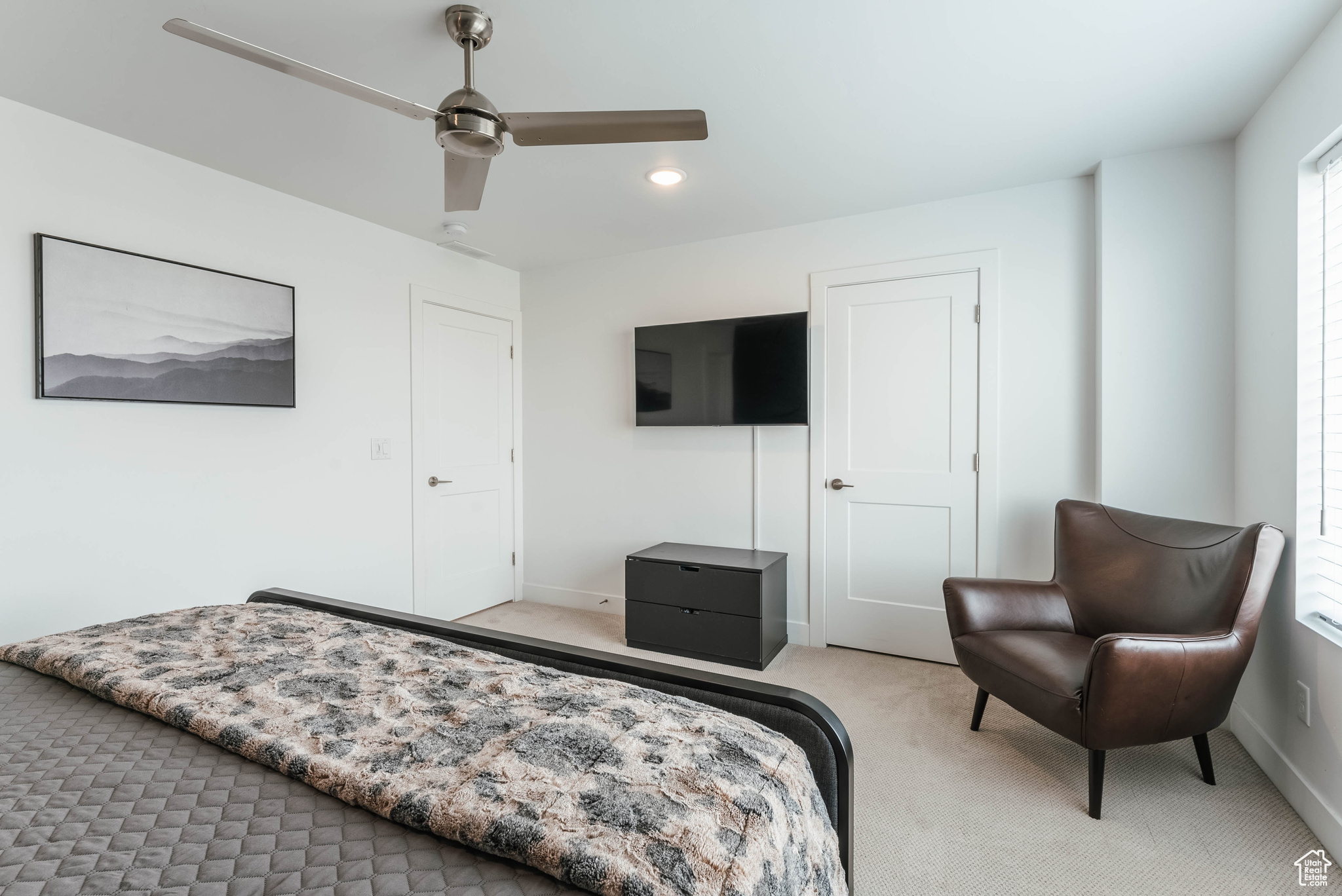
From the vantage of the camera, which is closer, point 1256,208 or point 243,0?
point 243,0

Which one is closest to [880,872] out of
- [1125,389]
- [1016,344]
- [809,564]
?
[809,564]

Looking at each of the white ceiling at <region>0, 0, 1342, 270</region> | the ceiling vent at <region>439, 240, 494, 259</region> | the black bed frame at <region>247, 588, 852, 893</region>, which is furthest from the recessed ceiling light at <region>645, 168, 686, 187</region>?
the black bed frame at <region>247, 588, 852, 893</region>

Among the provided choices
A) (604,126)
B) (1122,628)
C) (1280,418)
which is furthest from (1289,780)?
(604,126)

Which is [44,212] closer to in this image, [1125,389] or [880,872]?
[880,872]

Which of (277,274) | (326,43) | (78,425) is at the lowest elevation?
(78,425)

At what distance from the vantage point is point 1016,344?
303cm

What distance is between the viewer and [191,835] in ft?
2.86

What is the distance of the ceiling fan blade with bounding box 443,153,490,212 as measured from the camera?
182cm

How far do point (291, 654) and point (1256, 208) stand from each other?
3473 mm

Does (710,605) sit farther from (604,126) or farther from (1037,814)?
(604,126)

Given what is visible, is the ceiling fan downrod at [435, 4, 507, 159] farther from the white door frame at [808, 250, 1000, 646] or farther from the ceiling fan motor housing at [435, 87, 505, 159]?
the white door frame at [808, 250, 1000, 646]

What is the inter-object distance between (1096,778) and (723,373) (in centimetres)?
245

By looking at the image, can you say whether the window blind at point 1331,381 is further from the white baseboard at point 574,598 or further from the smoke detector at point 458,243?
the smoke detector at point 458,243

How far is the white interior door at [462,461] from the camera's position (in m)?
3.77
